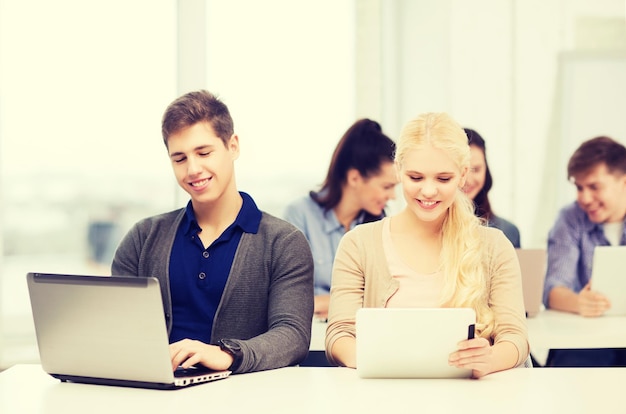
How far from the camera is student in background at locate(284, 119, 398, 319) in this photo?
3.85 m

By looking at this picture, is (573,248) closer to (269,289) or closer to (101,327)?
(269,289)

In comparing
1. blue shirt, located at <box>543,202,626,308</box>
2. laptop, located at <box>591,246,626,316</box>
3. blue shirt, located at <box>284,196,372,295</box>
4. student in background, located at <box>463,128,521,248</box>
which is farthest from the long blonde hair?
blue shirt, located at <box>543,202,626,308</box>

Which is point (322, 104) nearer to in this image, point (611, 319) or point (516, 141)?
point (516, 141)

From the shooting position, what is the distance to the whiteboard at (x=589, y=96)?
5555mm

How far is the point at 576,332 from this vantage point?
3059 millimetres

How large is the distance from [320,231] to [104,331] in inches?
78.9

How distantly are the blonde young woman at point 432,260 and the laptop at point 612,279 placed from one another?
1079 millimetres

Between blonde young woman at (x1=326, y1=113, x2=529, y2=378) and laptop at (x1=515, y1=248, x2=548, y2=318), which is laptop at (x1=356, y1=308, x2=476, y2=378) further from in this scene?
laptop at (x1=515, y1=248, x2=548, y2=318)

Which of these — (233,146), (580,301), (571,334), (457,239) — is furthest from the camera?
(580,301)

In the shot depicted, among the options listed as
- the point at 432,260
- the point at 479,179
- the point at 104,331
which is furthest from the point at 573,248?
the point at 104,331

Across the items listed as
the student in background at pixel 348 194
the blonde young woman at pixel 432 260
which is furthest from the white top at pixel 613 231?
the blonde young woman at pixel 432 260

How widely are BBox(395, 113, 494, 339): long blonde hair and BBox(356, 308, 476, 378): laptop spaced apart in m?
0.28

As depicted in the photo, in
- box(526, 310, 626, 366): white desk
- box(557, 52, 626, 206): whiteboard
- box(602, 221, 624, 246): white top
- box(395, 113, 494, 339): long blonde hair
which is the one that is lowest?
box(526, 310, 626, 366): white desk

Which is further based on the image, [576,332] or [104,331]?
[576,332]
